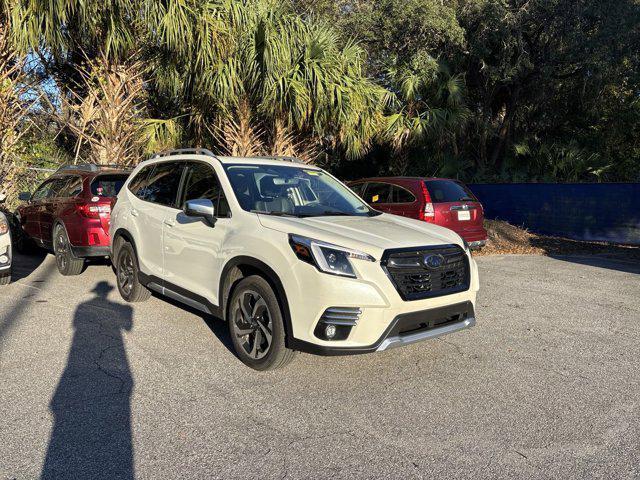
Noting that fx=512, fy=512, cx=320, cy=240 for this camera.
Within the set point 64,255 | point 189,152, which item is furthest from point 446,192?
point 64,255

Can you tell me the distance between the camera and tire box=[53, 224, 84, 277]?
24.1ft

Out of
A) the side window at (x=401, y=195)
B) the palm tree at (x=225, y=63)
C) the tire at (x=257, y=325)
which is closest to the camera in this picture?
the tire at (x=257, y=325)

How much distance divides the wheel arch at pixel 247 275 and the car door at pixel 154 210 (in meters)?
1.17

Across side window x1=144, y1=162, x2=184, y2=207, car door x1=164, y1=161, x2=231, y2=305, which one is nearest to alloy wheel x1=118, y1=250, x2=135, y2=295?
side window x1=144, y1=162, x2=184, y2=207

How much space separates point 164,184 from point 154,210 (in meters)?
0.31

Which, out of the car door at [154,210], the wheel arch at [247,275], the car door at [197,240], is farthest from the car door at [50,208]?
the wheel arch at [247,275]

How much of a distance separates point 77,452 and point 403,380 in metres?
2.28

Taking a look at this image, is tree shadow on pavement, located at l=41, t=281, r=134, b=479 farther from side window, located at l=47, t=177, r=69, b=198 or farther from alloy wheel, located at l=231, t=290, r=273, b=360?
side window, located at l=47, t=177, r=69, b=198

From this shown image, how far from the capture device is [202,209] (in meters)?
4.27

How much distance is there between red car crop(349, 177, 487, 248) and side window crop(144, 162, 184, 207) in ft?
14.5

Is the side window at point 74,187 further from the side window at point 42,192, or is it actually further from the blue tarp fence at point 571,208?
the blue tarp fence at point 571,208

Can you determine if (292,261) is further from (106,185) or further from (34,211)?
(34,211)

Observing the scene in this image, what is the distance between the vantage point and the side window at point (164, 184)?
530 centimetres

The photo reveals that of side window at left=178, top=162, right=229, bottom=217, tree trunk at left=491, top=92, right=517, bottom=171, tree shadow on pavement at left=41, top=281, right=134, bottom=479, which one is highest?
tree trunk at left=491, top=92, right=517, bottom=171
